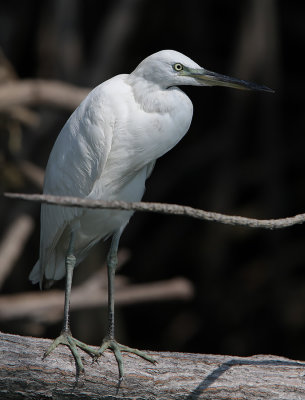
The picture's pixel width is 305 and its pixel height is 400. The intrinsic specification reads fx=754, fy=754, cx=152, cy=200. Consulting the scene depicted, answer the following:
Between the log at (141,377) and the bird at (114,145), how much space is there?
0.02 m

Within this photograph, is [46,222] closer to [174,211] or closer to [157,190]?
[174,211]

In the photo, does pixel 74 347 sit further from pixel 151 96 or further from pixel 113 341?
pixel 151 96

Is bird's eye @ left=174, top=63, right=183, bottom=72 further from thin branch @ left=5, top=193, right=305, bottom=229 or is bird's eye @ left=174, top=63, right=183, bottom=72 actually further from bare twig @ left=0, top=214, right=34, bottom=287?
bare twig @ left=0, top=214, right=34, bottom=287

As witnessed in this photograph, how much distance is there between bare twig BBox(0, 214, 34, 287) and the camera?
2.59 meters

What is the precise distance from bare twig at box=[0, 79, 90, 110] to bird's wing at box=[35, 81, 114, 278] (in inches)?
23.2

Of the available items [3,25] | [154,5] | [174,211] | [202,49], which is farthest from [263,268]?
[174,211]

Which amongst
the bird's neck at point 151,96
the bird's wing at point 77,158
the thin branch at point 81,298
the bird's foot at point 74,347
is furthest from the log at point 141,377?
the thin branch at point 81,298

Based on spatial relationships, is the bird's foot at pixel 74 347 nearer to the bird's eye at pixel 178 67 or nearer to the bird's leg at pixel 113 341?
the bird's leg at pixel 113 341

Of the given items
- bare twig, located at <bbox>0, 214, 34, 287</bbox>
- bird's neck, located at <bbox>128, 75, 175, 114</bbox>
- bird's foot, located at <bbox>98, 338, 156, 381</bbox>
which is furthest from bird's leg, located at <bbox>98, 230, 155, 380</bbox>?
bare twig, located at <bbox>0, 214, 34, 287</bbox>

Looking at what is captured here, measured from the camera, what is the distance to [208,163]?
135 inches

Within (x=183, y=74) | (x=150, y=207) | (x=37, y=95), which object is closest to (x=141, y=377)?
(x=150, y=207)

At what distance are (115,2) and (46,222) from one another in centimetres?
168

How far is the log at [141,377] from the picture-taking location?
4.90 feet

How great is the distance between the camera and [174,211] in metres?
1.19
